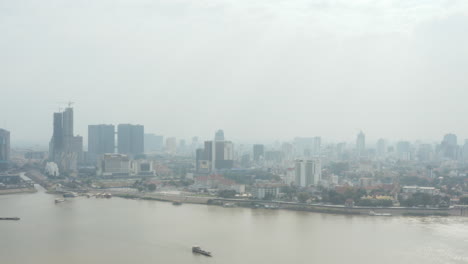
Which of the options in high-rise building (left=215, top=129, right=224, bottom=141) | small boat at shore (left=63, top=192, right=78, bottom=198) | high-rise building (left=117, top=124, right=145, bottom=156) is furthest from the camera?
high-rise building (left=215, top=129, right=224, bottom=141)

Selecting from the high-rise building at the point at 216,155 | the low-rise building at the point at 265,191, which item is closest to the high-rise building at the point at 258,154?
the high-rise building at the point at 216,155

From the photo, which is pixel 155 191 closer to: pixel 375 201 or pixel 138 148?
pixel 375 201

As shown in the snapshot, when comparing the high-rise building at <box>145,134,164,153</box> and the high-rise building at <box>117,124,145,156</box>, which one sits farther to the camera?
the high-rise building at <box>145,134,164,153</box>

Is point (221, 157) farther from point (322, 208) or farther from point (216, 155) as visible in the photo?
point (322, 208)

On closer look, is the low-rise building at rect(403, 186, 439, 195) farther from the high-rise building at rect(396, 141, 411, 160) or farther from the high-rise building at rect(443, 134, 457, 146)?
the high-rise building at rect(443, 134, 457, 146)

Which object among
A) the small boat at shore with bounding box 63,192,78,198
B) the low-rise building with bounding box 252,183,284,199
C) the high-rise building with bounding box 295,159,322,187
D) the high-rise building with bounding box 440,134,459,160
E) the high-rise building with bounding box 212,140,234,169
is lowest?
the small boat at shore with bounding box 63,192,78,198

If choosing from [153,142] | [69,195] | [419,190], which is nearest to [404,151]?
[419,190]

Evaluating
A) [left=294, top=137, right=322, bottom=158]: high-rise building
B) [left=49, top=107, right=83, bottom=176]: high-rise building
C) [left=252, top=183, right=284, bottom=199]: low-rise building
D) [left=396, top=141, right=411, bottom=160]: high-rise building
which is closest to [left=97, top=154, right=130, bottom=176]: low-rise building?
[left=49, top=107, right=83, bottom=176]: high-rise building

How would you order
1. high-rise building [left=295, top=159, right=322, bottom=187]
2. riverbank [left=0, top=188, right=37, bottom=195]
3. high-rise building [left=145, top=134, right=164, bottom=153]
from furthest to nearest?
high-rise building [left=145, top=134, right=164, bottom=153] → high-rise building [left=295, top=159, right=322, bottom=187] → riverbank [left=0, top=188, right=37, bottom=195]
